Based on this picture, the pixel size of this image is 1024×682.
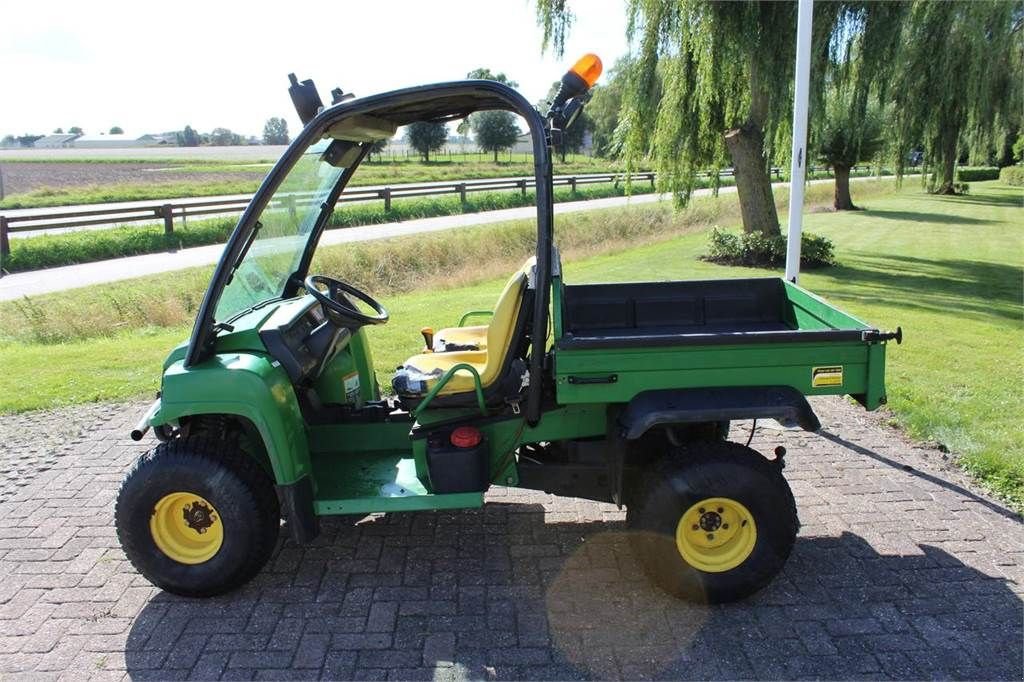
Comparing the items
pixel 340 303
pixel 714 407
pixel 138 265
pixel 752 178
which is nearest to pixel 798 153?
pixel 714 407

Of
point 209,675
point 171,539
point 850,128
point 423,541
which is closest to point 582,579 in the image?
point 423,541

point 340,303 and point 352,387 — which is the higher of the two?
point 340,303

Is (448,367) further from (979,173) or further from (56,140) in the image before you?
(56,140)

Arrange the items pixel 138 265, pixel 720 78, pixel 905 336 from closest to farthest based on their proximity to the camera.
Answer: pixel 905 336
pixel 720 78
pixel 138 265

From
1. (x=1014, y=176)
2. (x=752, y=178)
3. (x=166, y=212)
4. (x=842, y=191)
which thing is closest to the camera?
(x=752, y=178)

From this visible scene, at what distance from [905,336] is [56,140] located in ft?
390

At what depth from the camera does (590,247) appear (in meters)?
16.6

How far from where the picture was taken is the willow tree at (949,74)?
12.0 meters

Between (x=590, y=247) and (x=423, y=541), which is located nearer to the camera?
(x=423, y=541)

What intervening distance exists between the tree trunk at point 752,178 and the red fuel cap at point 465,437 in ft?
33.4

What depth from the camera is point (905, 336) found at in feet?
27.2

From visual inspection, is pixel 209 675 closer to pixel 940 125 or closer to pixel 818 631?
pixel 818 631

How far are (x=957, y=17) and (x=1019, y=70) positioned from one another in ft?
11.6

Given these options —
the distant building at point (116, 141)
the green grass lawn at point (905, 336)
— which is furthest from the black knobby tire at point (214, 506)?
the distant building at point (116, 141)
